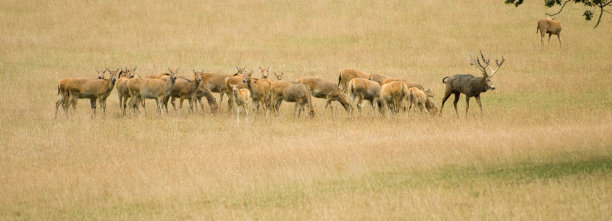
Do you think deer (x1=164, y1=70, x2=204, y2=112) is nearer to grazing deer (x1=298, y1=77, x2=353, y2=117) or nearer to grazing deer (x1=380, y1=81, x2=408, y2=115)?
grazing deer (x1=298, y1=77, x2=353, y2=117)

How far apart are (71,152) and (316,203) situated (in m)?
6.92

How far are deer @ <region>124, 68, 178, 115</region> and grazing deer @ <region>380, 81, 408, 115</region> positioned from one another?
6.07 meters

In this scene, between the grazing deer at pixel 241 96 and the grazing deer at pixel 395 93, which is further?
the grazing deer at pixel 241 96

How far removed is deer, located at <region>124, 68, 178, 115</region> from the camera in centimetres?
2206

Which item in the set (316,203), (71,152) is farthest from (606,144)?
(71,152)

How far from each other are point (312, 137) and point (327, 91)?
4602 mm

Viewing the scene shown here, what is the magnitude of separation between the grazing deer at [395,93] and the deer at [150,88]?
19.9ft

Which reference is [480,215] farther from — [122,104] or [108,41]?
[108,41]

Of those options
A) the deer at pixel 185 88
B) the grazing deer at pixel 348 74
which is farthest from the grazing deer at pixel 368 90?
the deer at pixel 185 88

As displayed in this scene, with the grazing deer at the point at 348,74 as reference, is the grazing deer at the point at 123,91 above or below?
below

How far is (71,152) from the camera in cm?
1639

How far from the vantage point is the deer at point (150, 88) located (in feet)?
72.4

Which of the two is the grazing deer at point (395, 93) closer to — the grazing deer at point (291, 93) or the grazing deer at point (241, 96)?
the grazing deer at point (291, 93)

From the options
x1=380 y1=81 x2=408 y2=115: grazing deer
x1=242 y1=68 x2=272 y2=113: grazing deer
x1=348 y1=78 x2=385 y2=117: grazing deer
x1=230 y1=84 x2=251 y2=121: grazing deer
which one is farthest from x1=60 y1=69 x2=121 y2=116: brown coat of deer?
x1=380 y1=81 x2=408 y2=115: grazing deer
